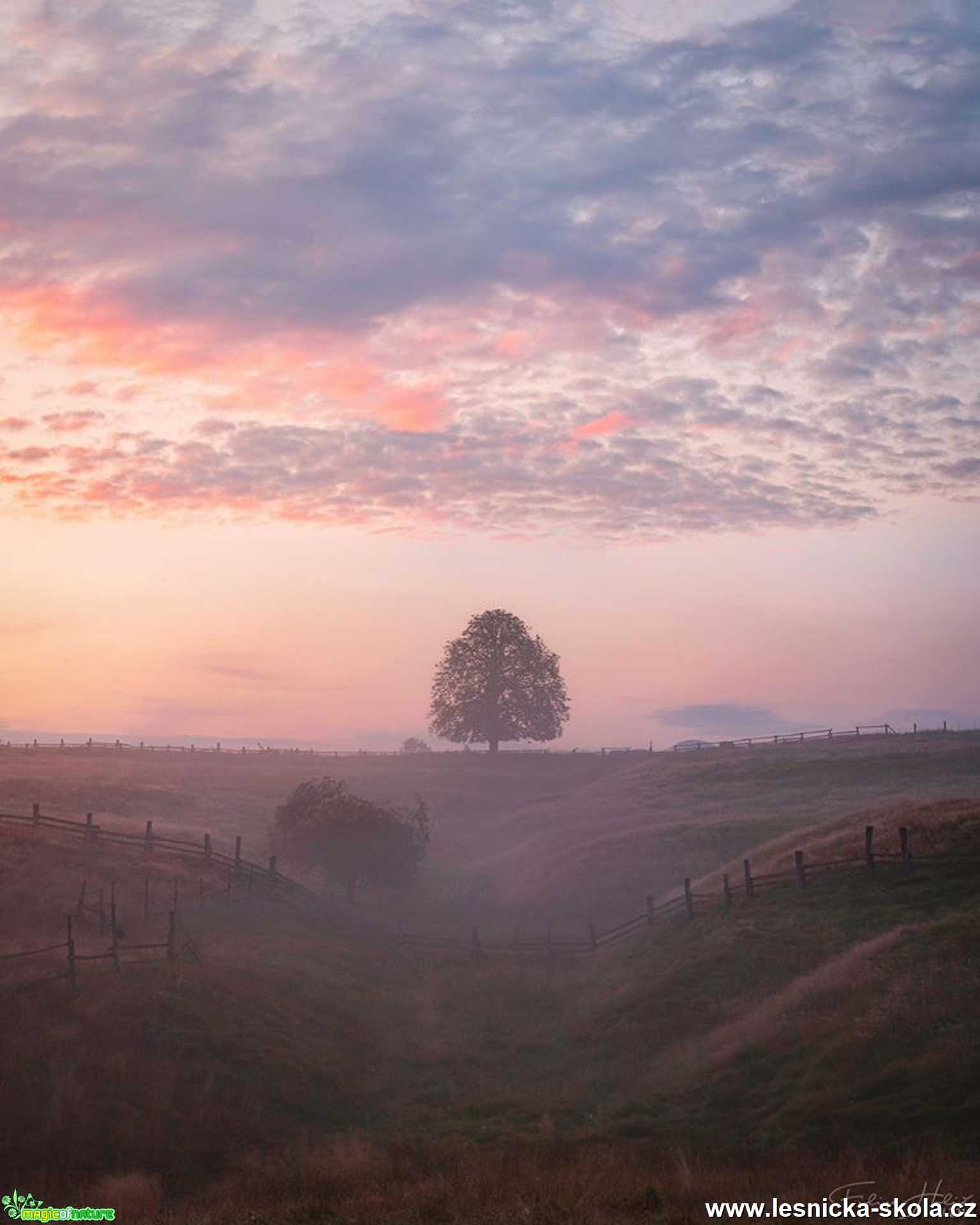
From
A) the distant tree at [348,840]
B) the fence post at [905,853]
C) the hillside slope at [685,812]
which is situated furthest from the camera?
the hillside slope at [685,812]

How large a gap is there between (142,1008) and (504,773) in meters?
84.4

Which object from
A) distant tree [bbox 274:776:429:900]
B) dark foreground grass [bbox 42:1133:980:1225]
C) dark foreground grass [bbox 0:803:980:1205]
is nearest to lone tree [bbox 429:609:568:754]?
distant tree [bbox 274:776:429:900]

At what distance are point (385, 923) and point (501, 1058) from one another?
1062 inches

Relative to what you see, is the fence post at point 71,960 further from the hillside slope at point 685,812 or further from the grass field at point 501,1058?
the hillside slope at point 685,812

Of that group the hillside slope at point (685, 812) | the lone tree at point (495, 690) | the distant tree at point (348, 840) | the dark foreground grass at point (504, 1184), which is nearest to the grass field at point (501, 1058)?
the dark foreground grass at point (504, 1184)

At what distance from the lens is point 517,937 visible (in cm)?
5303

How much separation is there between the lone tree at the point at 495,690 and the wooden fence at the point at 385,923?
6460 centimetres

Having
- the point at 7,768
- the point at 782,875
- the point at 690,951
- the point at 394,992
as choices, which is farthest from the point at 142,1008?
the point at 7,768

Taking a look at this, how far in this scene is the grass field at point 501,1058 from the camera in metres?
19.5

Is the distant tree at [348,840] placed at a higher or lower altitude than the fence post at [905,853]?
lower

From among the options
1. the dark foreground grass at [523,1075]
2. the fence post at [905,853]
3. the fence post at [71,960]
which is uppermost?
the fence post at [905,853]

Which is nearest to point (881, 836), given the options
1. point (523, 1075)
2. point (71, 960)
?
point (523, 1075)

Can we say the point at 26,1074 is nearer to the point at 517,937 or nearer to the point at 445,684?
the point at 517,937

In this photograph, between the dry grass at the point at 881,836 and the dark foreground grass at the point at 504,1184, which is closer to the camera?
the dark foreground grass at the point at 504,1184
